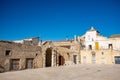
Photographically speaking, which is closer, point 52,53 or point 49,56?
point 52,53

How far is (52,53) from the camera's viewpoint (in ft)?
103

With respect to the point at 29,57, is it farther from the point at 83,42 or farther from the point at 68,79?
the point at 83,42

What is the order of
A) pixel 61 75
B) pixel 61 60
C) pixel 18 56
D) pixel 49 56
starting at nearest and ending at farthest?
1. pixel 61 75
2. pixel 18 56
3. pixel 49 56
4. pixel 61 60

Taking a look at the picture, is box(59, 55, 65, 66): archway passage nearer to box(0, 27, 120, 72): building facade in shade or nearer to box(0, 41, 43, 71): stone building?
box(0, 27, 120, 72): building facade in shade

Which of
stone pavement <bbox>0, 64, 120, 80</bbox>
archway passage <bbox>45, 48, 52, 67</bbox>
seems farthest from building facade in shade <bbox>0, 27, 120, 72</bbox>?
stone pavement <bbox>0, 64, 120, 80</bbox>

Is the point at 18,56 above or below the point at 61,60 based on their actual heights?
above

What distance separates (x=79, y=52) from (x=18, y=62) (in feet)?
65.2

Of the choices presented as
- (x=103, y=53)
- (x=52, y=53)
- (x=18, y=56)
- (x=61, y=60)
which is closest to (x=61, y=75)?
(x=18, y=56)

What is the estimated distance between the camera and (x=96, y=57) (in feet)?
128

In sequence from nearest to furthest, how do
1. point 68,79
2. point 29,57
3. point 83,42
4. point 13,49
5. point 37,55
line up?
point 68,79, point 13,49, point 29,57, point 37,55, point 83,42

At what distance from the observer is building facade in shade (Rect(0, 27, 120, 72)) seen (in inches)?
896

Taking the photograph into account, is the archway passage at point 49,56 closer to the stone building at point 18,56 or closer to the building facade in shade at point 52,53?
the building facade in shade at point 52,53

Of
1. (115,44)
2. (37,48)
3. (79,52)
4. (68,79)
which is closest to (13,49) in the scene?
(37,48)

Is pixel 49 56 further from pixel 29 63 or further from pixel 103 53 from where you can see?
pixel 103 53
